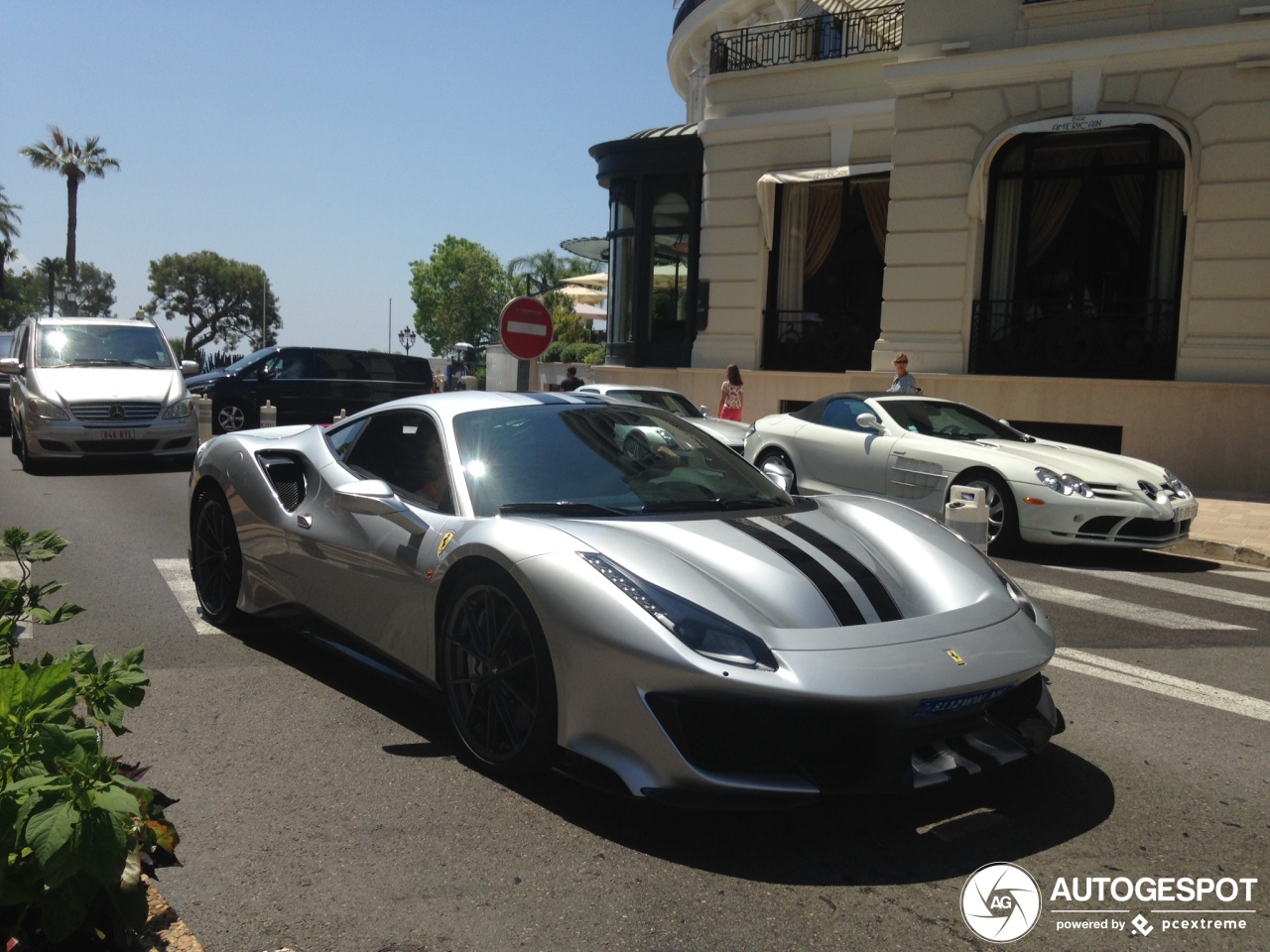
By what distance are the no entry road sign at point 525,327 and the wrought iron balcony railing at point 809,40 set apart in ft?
33.7

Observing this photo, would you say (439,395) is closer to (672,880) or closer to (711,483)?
(711,483)

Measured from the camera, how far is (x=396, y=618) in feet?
15.0

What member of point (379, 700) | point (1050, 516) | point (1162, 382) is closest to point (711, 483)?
point (379, 700)

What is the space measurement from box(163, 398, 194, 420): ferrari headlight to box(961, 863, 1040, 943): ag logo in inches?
537

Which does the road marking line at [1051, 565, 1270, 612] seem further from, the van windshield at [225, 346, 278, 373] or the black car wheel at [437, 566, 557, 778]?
the van windshield at [225, 346, 278, 373]

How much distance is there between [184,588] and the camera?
7.41 m

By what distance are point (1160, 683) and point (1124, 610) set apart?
2.15 m

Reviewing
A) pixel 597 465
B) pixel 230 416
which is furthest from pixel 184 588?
pixel 230 416

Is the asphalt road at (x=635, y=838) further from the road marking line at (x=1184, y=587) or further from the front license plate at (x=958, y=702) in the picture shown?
the road marking line at (x=1184, y=587)

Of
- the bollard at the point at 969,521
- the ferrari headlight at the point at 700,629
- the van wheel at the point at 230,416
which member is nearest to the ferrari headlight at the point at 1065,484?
the bollard at the point at 969,521

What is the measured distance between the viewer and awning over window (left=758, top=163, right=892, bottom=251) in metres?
19.4

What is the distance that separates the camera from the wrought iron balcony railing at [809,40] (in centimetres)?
1978

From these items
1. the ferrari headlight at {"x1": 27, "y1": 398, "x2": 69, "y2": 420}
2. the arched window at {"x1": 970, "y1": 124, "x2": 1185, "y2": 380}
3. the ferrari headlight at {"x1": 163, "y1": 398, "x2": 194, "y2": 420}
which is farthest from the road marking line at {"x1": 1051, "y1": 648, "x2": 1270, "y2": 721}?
the ferrari headlight at {"x1": 27, "y1": 398, "x2": 69, "y2": 420}

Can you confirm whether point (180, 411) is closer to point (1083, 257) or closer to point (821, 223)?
point (821, 223)
